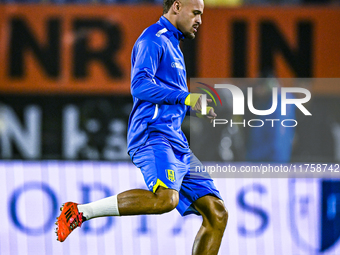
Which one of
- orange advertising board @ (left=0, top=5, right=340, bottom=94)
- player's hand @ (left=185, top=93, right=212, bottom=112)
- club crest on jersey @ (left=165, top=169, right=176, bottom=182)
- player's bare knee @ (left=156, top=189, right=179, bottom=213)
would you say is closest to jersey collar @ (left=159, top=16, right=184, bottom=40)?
player's hand @ (left=185, top=93, right=212, bottom=112)

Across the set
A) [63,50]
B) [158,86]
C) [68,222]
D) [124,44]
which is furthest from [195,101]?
[63,50]

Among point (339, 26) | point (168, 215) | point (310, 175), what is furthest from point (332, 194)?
point (339, 26)

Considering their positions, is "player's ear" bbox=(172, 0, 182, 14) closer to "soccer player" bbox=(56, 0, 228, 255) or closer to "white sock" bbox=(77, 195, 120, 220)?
"soccer player" bbox=(56, 0, 228, 255)

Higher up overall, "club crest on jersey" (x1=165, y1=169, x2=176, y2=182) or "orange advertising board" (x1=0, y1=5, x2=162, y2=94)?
"orange advertising board" (x1=0, y1=5, x2=162, y2=94)

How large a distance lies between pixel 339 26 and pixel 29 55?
13.9ft

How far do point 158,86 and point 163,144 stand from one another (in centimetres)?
39

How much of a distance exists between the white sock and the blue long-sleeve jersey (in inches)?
14.8

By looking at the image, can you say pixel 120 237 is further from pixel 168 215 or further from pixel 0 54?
pixel 0 54

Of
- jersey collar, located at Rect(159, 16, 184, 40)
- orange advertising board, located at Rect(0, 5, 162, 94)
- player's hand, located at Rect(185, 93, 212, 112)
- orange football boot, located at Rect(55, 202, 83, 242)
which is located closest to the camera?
player's hand, located at Rect(185, 93, 212, 112)

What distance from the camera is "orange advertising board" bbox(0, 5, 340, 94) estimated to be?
6371mm

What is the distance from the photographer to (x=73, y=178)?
4.72 m

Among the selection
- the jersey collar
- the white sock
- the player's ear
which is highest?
the player's ear

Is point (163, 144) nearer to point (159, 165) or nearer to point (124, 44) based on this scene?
point (159, 165)

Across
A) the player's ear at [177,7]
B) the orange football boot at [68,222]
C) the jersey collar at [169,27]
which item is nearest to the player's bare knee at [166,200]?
the orange football boot at [68,222]
